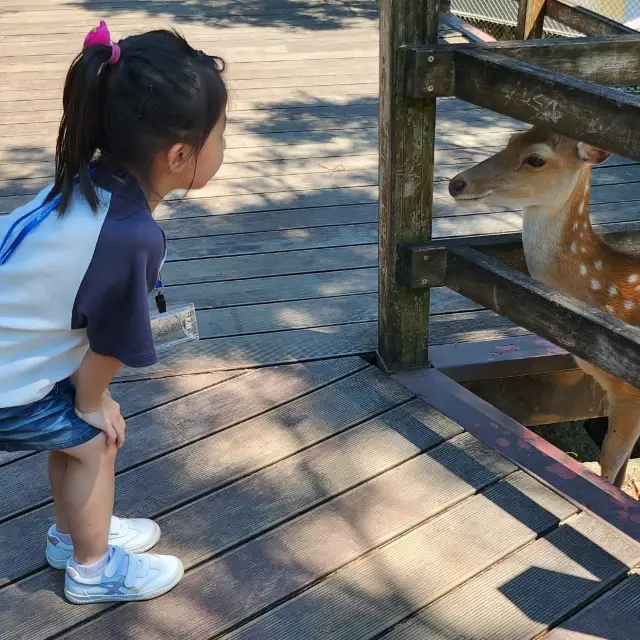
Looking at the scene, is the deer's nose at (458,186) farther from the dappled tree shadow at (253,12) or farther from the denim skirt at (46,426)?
the dappled tree shadow at (253,12)

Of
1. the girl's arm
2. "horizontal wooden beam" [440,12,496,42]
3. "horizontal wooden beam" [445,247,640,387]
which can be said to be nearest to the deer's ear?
"horizontal wooden beam" [445,247,640,387]

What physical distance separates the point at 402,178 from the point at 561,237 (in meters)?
0.60

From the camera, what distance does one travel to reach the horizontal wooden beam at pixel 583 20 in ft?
14.4

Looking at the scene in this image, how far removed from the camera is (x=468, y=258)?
8.71 feet

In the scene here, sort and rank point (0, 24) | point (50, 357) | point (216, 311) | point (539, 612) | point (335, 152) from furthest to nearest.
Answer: point (0, 24), point (335, 152), point (216, 311), point (539, 612), point (50, 357)

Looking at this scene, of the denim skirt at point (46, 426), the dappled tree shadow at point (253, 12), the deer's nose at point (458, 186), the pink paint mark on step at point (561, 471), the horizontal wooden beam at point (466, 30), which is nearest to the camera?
the denim skirt at point (46, 426)

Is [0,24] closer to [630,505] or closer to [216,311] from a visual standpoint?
[216,311]

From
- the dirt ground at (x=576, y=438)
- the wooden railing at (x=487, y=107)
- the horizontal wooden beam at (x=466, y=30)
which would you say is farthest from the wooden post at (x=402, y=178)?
the horizontal wooden beam at (x=466, y=30)

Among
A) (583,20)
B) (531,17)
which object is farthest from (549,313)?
(531,17)

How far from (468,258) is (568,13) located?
3336 mm

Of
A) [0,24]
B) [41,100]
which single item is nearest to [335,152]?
[41,100]

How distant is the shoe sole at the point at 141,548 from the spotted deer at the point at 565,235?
1489mm

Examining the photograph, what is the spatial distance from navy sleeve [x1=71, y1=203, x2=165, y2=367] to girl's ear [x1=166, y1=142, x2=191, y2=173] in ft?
0.40

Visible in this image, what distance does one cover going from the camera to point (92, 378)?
5.94 feet
